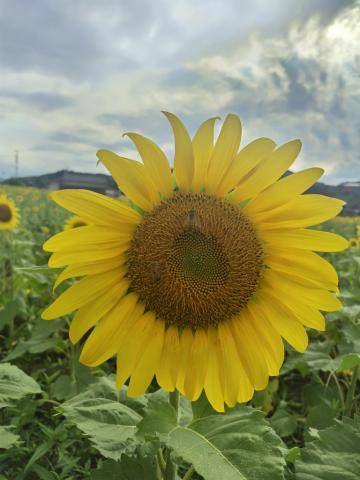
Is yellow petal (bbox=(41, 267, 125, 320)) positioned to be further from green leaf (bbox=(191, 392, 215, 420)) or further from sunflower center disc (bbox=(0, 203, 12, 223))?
sunflower center disc (bbox=(0, 203, 12, 223))

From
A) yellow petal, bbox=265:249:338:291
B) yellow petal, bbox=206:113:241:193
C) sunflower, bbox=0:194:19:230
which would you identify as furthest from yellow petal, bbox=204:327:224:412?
sunflower, bbox=0:194:19:230

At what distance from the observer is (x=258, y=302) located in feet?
5.97

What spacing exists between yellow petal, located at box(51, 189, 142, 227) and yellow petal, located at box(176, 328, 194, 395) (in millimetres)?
469

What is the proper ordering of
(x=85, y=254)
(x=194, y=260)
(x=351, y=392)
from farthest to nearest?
(x=351, y=392) < (x=194, y=260) < (x=85, y=254)

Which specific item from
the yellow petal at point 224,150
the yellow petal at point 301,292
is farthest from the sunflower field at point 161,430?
the yellow petal at point 224,150

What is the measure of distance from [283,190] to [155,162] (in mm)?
481

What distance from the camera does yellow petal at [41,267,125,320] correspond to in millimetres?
1628

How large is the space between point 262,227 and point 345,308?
1579mm

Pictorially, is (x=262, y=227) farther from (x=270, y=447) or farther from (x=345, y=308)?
(x=345, y=308)

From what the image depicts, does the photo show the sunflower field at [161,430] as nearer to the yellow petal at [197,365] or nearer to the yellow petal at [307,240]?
the yellow petal at [197,365]

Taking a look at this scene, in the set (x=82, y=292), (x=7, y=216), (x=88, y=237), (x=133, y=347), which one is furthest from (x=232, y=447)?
(x=7, y=216)

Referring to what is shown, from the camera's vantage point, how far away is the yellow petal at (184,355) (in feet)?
5.67

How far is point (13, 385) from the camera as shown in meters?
1.77

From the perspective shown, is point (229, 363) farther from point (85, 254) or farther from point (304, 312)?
point (85, 254)
